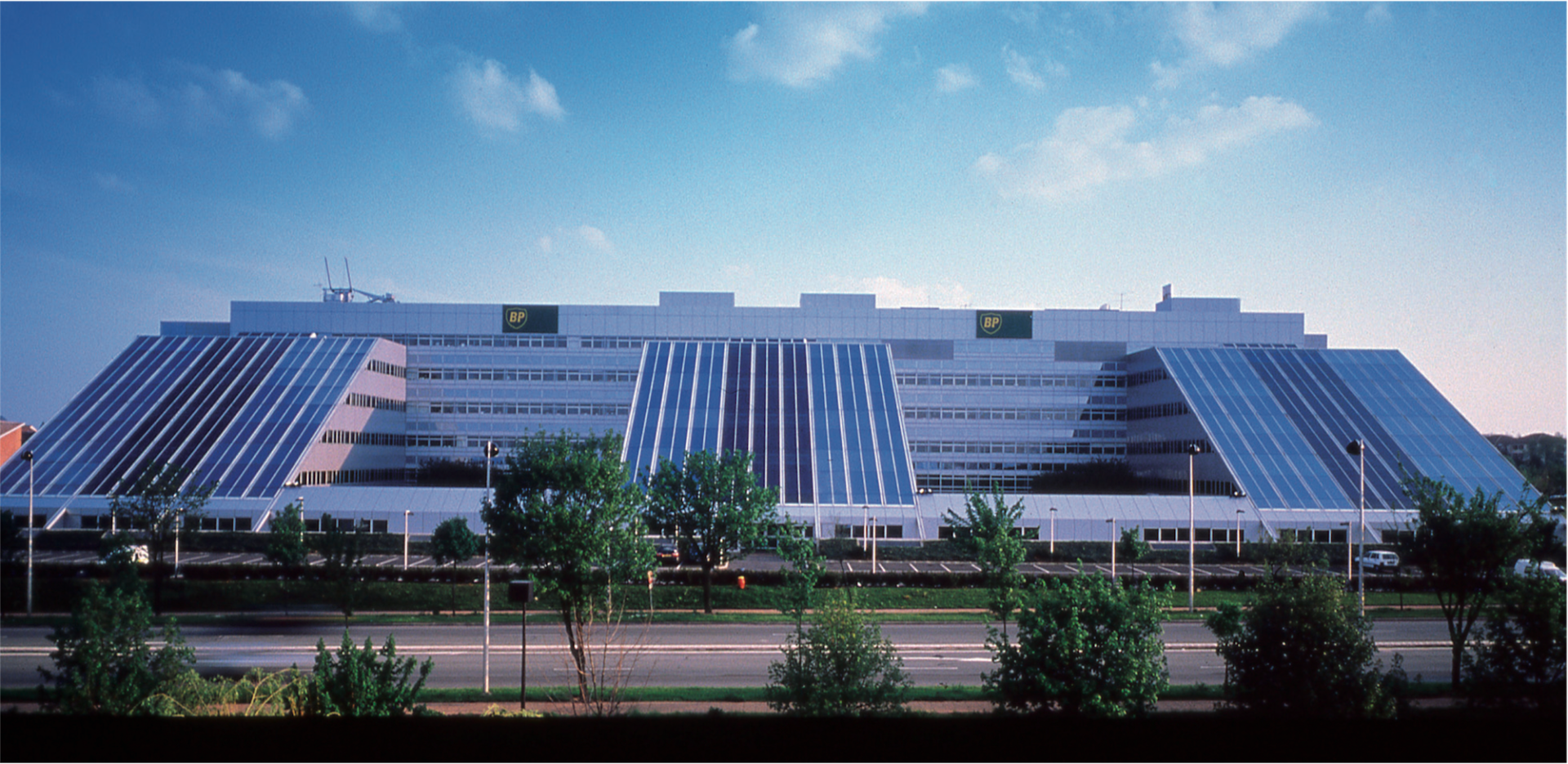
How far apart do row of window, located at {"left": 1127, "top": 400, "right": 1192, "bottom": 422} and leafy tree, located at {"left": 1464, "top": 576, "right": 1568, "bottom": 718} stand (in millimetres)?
39646

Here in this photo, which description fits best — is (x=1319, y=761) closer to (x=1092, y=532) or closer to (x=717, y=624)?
(x=717, y=624)

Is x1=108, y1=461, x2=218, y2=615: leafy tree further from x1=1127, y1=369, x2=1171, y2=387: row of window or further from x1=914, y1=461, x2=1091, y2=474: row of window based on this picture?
x1=1127, y1=369, x2=1171, y2=387: row of window

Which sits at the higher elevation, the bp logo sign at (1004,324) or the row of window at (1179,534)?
the bp logo sign at (1004,324)

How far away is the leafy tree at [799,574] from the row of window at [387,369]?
36798 mm

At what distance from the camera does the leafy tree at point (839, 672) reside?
379 inches

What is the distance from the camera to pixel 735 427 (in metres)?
44.7

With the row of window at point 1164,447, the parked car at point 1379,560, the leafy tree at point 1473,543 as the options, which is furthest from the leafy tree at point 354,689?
the row of window at point 1164,447

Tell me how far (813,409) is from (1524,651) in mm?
37325

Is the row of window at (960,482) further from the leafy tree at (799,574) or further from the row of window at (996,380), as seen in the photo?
the leafy tree at (799,574)

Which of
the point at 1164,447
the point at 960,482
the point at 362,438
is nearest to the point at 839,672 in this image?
the point at 1164,447

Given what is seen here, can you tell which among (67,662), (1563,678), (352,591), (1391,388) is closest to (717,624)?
(352,591)

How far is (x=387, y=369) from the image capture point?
55875 millimetres

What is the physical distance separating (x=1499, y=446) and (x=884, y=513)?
124 ft

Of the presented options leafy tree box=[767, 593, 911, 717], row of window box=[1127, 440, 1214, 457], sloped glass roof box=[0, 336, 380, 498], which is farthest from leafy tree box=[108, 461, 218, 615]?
row of window box=[1127, 440, 1214, 457]
